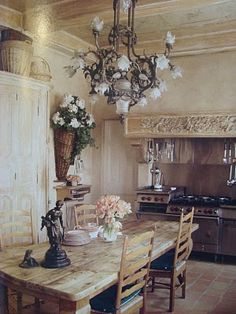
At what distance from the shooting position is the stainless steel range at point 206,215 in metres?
4.81

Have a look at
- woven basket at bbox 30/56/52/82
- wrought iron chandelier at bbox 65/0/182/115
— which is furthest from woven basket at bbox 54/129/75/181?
wrought iron chandelier at bbox 65/0/182/115

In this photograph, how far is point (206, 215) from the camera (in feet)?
16.1

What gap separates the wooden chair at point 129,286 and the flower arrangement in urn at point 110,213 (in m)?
0.45

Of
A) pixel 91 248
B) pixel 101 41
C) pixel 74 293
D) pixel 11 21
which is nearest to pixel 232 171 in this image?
pixel 101 41

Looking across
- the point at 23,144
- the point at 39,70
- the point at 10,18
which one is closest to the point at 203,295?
the point at 23,144

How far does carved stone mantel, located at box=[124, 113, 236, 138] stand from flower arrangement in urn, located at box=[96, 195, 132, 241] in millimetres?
2341

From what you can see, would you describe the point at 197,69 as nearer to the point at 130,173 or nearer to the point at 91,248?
the point at 130,173

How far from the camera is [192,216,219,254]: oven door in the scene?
486 cm

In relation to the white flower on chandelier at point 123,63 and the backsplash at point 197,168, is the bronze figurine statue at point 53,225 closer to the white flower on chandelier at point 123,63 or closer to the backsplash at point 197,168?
the white flower on chandelier at point 123,63

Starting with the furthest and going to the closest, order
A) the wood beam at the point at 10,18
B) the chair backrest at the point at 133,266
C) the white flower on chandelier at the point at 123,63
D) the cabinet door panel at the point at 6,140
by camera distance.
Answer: the wood beam at the point at 10,18
the cabinet door panel at the point at 6,140
the white flower on chandelier at the point at 123,63
the chair backrest at the point at 133,266

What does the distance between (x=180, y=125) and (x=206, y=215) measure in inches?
50.1

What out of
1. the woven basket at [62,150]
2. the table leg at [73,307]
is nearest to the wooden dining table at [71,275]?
the table leg at [73,307]

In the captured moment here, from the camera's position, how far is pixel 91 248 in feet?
9.37

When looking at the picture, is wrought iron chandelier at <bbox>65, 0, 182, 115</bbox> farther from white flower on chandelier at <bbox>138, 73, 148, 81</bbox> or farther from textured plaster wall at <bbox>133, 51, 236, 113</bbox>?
textured plaster wall at <bbox>133, 51, 236, 113</bbox>
